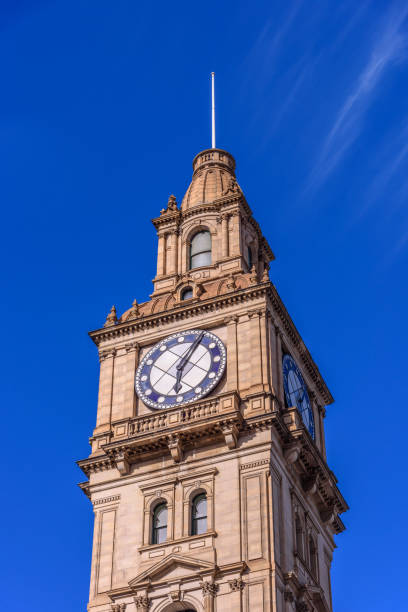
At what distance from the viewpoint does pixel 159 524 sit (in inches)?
1976

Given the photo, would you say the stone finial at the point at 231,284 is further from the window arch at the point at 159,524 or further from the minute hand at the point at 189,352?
the window arch at the point at 159,524

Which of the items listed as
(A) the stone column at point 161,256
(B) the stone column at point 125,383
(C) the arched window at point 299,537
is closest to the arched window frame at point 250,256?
(A) the stone column at point 161,256

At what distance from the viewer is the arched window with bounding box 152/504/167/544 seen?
49719mm

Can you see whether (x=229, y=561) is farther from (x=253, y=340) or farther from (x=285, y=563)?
(x=253, y=340)

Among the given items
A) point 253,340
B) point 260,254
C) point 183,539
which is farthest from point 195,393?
point 260,254

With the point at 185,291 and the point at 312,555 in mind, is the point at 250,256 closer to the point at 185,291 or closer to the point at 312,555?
the point at 185,291

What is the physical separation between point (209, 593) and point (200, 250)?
18442 millimetres

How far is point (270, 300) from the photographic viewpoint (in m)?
54.9

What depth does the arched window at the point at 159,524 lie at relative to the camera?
163 ft

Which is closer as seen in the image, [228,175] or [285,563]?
[285,563]

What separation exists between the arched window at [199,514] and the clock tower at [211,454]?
0.16ft

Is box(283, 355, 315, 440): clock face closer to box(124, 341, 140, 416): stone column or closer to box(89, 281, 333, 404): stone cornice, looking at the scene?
box(89, 281, 333, 404): stone cornice

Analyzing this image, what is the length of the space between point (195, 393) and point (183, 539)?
6.39m

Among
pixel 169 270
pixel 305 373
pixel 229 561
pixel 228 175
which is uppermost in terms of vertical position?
pixel 228 175
